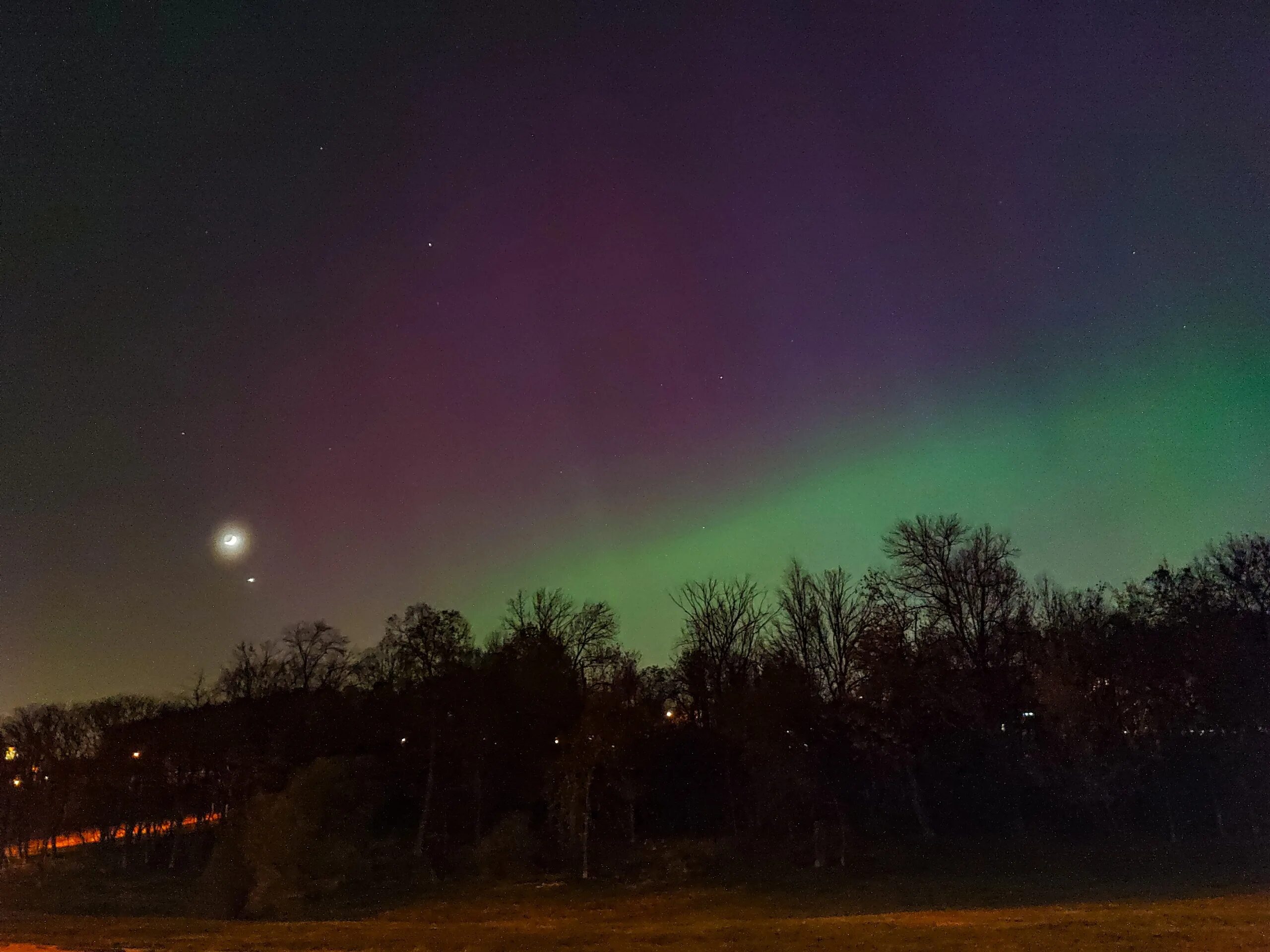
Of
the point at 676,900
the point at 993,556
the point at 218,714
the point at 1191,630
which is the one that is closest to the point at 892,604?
the point at 993,556

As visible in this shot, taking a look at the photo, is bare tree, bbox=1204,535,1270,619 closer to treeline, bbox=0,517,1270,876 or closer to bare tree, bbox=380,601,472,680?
treeline, bbox=0,517,1270,876

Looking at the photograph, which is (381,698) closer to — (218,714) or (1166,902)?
(218,714)

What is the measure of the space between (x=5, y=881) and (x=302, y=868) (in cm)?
2370

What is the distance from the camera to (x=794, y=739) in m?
40.7

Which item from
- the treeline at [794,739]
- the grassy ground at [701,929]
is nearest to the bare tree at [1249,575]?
the treeline at [794,739]

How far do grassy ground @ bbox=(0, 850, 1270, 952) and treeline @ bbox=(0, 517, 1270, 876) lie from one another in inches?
220

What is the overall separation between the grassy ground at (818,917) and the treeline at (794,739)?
18.3ft

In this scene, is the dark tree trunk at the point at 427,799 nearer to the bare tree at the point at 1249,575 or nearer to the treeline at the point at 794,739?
the treeline at the point at 794,739

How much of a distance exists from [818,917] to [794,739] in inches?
646

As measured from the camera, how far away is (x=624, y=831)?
4528 centimetres

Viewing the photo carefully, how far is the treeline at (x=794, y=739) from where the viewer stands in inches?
1569

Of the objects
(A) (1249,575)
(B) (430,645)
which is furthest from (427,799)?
(A) (1249,575)

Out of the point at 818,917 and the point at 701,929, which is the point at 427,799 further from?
the point at 701,929

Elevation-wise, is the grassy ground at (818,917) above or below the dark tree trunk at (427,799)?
below
